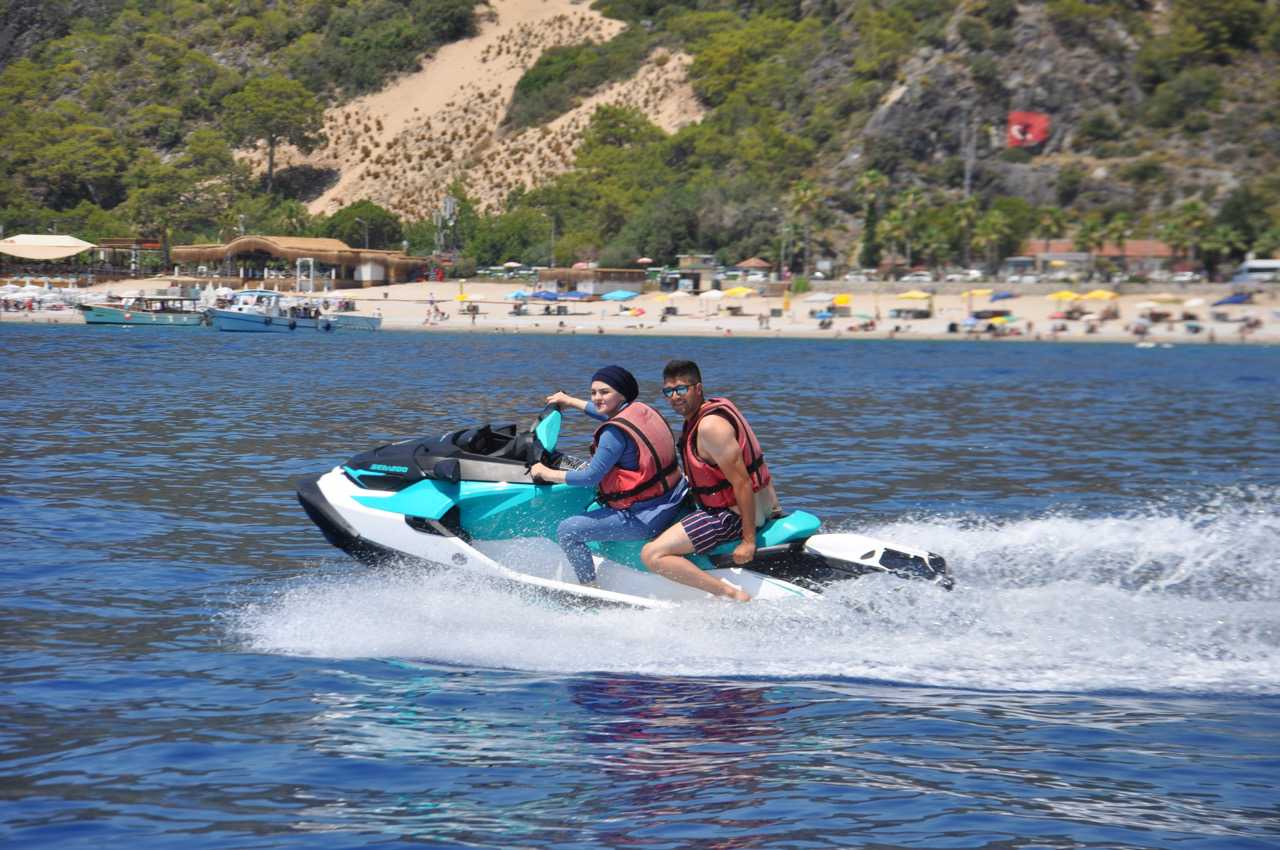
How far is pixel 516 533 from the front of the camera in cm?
906

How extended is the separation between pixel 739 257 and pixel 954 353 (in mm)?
35869

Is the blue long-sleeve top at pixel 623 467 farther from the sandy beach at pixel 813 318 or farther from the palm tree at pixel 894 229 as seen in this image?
the palm tree at pixel 894 229

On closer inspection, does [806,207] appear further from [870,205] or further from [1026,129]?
[1026,129]

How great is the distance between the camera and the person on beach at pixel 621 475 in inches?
332

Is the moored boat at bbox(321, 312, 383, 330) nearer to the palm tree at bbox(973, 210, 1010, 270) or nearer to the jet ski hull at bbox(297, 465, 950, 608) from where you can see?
the palm tree at bbox(973, 210, 1010, 270)

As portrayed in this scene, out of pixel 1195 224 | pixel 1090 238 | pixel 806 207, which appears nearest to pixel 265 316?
pixel 806 207

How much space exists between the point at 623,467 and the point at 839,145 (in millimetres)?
97340

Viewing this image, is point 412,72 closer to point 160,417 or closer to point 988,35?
point 988,35

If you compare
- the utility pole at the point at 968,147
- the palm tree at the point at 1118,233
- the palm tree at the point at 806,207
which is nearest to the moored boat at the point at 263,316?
the palm tree at the point at 806,207

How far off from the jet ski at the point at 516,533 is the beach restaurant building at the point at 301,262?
8647cm

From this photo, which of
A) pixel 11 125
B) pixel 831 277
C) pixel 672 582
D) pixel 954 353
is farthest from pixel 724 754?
pixel 11 125

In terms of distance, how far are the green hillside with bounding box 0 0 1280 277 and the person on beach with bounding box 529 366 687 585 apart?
259 ft

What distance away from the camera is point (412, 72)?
5595 inches

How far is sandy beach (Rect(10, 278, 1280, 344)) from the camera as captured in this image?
70.5 m
